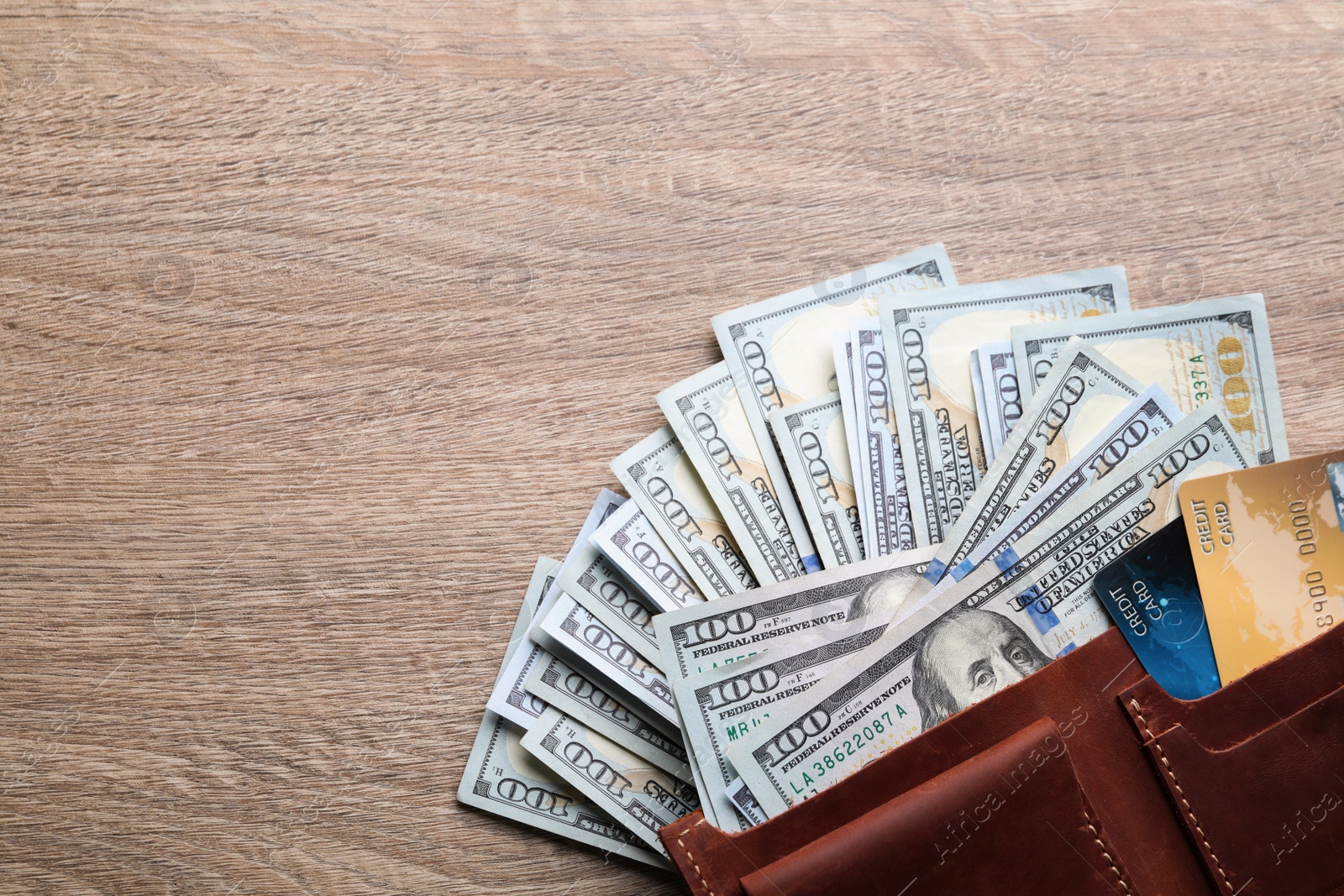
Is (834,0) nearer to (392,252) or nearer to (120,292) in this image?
(392,252)

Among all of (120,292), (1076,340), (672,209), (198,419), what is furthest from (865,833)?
(120,292)

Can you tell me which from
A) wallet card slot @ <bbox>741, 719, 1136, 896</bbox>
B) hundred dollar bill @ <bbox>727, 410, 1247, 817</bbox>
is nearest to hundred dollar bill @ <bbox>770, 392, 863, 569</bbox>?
hundred dollar bill @ <bbox>727, 410, 1247, 817</bbox>

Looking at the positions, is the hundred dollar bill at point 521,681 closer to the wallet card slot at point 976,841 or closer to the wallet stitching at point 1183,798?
the wallet card slot at point 976,841

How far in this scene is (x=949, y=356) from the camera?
736mm

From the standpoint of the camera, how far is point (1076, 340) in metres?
0.70

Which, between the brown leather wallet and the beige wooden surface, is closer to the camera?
the brown leather wallet

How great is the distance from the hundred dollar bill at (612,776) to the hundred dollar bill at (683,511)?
0.15 m

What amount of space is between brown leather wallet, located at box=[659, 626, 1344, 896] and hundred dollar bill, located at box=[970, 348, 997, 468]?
0.19m

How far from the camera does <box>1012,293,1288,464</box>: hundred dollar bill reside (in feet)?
2.34

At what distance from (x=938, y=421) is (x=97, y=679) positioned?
724 millimetres

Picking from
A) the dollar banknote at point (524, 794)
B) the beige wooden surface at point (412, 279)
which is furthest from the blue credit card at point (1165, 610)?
the dollar banknote at point (524, 794)

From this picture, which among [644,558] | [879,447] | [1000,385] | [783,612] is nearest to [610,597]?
[644,558]

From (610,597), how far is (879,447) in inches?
9.9

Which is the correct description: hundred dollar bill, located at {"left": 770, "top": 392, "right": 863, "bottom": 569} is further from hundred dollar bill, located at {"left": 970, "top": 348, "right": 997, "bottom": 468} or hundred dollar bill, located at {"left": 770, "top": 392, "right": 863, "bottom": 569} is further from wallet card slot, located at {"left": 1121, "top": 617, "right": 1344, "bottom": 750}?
wallet card slot, located at {"left": 1121, "top": 617, "right": 1344, "bottom": 750}
